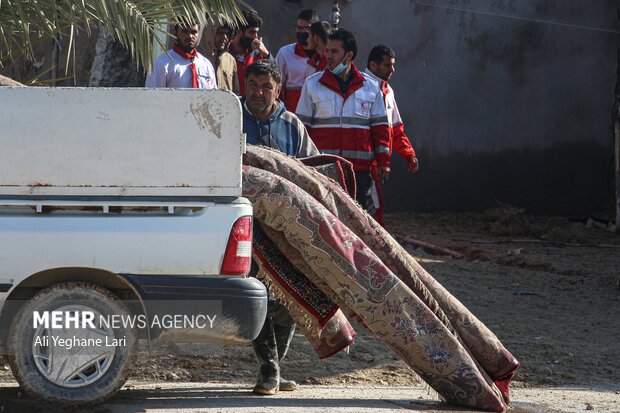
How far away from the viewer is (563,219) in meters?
14.6

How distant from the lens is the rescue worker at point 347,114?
31.4ft

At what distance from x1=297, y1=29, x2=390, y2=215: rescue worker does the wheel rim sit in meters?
4.02

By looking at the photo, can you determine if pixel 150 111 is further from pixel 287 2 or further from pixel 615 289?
pixel 287 2

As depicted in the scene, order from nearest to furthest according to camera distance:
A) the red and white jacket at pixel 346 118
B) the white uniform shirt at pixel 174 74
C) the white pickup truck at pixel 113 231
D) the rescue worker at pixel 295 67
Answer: the white pickup truck at pixel 113 231
the white uniform shirt at pixel 174 74
the red and white jacket at pixel 346 118
the rescue worker at pixel 295 67

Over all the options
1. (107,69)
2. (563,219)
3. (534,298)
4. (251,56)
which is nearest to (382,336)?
(534,298)

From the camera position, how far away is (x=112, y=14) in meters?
7.48

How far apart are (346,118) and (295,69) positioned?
1615 mm

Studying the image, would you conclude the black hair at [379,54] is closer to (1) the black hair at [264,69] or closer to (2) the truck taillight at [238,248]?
(1) the black hair at [264,69]

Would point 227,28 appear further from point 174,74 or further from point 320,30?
point 320,30

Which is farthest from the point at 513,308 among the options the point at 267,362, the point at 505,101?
the point at 505,101

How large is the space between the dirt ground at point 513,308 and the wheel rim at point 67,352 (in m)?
1.36

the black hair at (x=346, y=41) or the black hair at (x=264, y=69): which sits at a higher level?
the black hair at (x=346, y=41)

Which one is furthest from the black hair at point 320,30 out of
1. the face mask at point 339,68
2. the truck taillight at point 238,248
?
the truck taillight at point 238,248

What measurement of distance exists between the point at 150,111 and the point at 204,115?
0.84 ft
